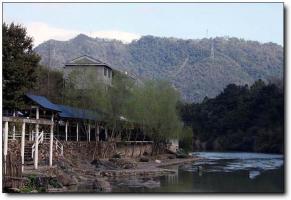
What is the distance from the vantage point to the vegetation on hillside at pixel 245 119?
8633 mm

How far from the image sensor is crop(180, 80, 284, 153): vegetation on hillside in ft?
28.3

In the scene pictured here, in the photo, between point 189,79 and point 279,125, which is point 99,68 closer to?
point 189,79

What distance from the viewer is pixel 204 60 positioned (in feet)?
38.6

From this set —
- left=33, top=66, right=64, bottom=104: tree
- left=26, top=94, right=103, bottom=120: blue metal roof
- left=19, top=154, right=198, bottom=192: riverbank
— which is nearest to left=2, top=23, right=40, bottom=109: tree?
left=19, top=154, right=198, bottom=192: riverbank

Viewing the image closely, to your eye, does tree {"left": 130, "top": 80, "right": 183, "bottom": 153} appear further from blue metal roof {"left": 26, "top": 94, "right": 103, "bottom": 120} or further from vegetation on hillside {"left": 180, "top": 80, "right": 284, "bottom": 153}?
vegetation on hillside {"left": 180, "top": 80, "right": 284, "bottom": 153}

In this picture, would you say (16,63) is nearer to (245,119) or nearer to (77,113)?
(245,119)

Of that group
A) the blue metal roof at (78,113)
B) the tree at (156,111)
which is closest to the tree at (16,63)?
the blue metal roof at (78,113)

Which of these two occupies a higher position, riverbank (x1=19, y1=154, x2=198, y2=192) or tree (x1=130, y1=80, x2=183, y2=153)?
tree (x1=130, y1=80, x2=183, y2=153)

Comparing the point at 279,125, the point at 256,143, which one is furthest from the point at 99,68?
the point at 279,125

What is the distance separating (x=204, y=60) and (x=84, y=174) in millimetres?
4143

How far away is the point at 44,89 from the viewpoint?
771 inches

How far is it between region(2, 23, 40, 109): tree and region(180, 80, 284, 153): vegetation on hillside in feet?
11.9

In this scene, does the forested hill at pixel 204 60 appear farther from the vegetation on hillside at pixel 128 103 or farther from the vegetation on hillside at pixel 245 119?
the vegetation on hillside at pixel 128 103

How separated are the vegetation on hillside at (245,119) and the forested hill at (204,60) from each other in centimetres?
21
